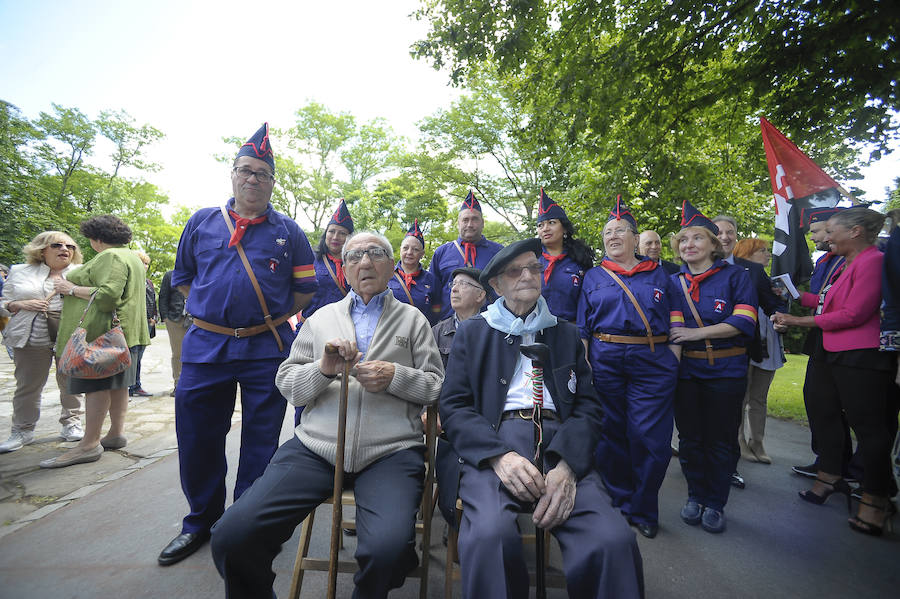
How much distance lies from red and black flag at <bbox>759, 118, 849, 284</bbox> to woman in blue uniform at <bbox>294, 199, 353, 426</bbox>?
169 inches

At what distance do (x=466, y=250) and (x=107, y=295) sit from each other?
3.55 metres

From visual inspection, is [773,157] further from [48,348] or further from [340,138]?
[340,138]

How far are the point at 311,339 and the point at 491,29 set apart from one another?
16.9 ft

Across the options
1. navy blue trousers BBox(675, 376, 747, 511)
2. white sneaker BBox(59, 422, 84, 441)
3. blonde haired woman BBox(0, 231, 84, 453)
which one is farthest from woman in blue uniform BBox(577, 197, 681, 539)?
white sneaker BBox(59, 422, 84, 441)

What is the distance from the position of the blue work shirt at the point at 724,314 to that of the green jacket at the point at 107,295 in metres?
5.02

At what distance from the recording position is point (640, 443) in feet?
10.3

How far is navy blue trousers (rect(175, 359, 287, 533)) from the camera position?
2.68 meters

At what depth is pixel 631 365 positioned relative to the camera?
10.5 feet

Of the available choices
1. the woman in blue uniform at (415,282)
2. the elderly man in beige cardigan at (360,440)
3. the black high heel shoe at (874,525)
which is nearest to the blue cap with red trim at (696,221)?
the black high heel shoe at (874,525)

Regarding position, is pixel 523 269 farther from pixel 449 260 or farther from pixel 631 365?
pixel 449 260

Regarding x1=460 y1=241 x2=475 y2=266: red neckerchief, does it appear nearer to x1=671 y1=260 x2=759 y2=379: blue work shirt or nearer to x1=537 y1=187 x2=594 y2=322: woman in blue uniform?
x1=537 y1=187 x2=594 y2=322: woman in blue uniform

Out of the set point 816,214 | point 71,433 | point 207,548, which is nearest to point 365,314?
point 207,548

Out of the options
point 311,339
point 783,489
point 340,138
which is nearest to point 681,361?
point 783,489

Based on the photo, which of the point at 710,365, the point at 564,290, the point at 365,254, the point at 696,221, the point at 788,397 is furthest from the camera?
the point at 788,397
